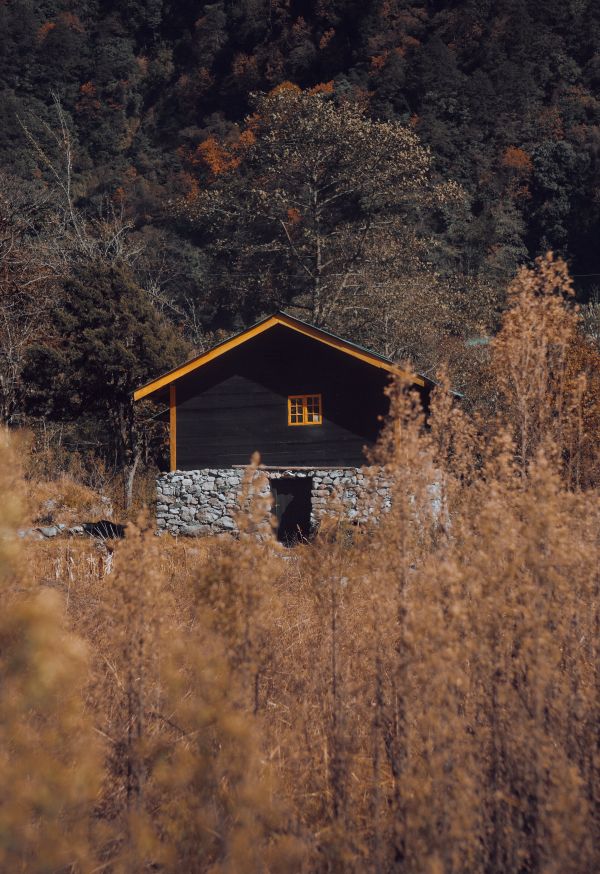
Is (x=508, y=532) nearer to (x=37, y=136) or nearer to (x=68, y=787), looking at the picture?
(x=68, y=787)

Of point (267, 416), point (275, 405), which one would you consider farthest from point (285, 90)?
point (267, 416)

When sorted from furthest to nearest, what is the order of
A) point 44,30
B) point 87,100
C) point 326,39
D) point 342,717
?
point 44,30, point 326,39, point 87,100, point 342,717

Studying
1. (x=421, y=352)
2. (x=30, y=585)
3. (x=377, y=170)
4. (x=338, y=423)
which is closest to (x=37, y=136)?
(x=377, y=170)

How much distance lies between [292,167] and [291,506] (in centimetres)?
1594

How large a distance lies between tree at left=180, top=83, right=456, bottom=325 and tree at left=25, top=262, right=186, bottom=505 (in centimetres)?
831

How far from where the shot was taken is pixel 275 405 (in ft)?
66.2

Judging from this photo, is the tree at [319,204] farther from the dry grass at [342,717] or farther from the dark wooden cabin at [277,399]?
the dry grass at [342,717]

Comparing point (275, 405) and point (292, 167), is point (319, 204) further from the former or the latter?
point (275, 405)

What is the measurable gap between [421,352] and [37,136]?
39450 mm

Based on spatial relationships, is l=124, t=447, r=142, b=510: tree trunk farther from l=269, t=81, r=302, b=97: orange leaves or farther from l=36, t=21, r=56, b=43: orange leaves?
l=36, t=21, r=56, b=43: orange leaves

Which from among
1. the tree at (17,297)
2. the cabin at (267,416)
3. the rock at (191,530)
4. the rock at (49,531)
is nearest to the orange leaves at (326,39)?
the tree at (17,297)

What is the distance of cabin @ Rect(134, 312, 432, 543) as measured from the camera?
63.9ft

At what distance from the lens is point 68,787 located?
3424mm

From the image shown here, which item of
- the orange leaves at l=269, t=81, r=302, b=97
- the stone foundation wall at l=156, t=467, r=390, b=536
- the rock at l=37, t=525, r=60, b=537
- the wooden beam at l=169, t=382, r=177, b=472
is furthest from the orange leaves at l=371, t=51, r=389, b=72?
the rock at l=37, t=525, r=60, b=537
